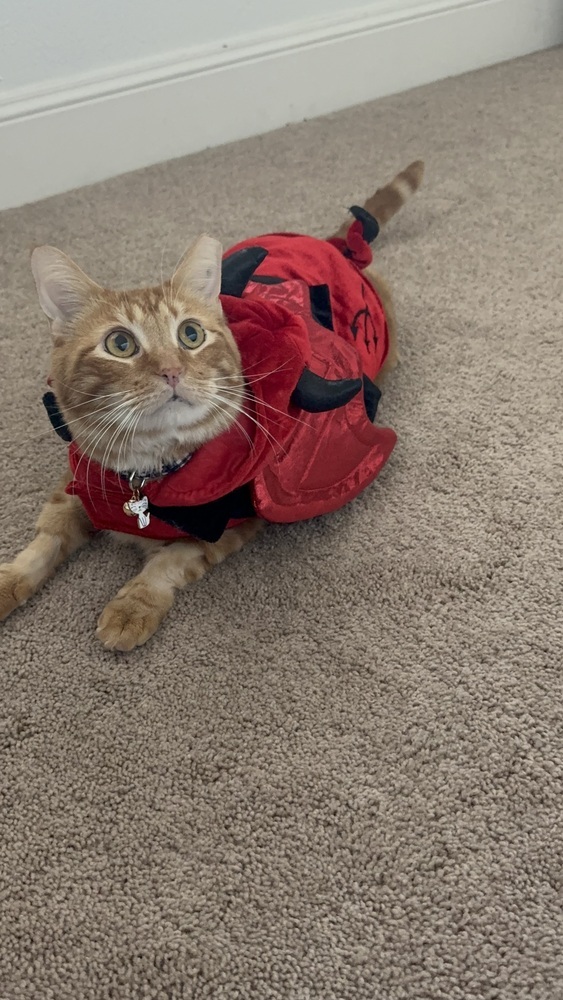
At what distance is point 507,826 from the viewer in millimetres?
850

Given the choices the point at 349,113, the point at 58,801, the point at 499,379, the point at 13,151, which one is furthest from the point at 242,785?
the point at 349,113

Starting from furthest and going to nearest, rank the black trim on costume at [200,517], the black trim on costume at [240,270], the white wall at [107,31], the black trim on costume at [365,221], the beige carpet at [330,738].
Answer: the white wall at [107,31], the black trim on costume at [365,221], the black trim on costume at [240,270], the black trim on costume at [200,517], the beige carpet at [330,738]

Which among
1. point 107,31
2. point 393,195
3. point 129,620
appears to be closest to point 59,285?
point 129,620

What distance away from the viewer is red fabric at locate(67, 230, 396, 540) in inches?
41.1

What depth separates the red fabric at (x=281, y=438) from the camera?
3.43 feet

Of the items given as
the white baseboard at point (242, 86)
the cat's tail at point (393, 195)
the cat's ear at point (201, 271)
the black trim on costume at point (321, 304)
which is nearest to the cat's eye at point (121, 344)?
the cat's ear at point (201, 271)

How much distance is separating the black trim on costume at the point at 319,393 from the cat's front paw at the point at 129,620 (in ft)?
1.12

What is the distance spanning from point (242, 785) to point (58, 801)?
21cm

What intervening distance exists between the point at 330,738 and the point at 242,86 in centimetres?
215

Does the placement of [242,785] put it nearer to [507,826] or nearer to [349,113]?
[507,826]

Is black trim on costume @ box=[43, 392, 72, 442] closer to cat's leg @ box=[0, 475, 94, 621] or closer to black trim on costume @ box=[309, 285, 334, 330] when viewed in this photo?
cat's leg @ box=[0, 475, 94, 621]

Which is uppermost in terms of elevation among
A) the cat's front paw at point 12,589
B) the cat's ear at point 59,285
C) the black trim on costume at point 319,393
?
the cat's ear at point 59,285

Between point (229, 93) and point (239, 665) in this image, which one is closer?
point (239, 665)

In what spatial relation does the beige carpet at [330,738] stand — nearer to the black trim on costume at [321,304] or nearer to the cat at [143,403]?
the cat at [143,403]
